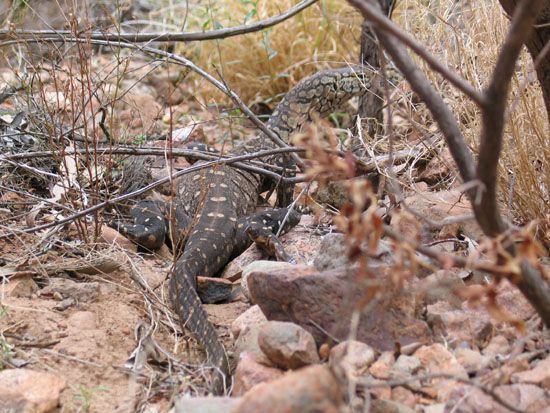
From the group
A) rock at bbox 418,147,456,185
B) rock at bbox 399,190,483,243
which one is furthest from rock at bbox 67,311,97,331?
rock at bbox 418,147,456,185

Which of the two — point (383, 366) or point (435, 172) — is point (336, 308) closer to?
point (383, 366)

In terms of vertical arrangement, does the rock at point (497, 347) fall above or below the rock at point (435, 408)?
above

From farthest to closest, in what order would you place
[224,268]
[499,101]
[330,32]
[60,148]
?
[330,32] < [224,268] < [60,148] < [499,101]

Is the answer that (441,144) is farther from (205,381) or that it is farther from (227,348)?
(205,381)

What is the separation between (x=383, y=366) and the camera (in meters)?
3.31

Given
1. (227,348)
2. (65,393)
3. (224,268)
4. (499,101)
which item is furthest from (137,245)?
(499,101)

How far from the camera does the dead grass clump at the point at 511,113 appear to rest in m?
4.38

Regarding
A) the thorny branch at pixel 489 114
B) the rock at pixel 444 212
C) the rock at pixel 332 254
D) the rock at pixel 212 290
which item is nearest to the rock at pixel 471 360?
the thorny branch at pixel 489 114

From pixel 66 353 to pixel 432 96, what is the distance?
2.07 m

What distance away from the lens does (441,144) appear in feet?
17.3

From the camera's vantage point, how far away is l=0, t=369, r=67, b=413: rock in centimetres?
325

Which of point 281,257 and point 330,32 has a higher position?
point 330,32

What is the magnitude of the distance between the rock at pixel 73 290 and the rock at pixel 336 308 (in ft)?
4.05

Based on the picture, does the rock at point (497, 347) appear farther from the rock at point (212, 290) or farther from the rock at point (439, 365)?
the rock at point (212, 290)
